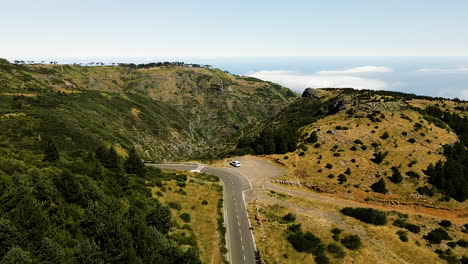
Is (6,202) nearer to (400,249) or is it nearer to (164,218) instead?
(164,218)

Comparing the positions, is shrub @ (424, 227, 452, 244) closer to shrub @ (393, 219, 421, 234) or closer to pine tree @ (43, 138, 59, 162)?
shrub @ (393, 219, 421, 234)

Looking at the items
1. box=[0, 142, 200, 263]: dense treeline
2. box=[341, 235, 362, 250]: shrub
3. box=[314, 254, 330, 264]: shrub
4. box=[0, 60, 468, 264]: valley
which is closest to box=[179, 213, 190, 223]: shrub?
box=[0, 60, 468, 264]: valley

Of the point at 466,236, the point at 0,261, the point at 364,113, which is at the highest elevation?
the point at 364,113

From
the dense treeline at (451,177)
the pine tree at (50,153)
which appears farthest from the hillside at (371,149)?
the pine tree at (50,153)

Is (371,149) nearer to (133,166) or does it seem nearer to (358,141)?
(358,141)

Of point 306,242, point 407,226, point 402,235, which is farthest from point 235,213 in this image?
point 407,226

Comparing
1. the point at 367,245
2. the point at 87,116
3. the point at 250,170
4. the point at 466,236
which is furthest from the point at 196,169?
the point at 87,116
